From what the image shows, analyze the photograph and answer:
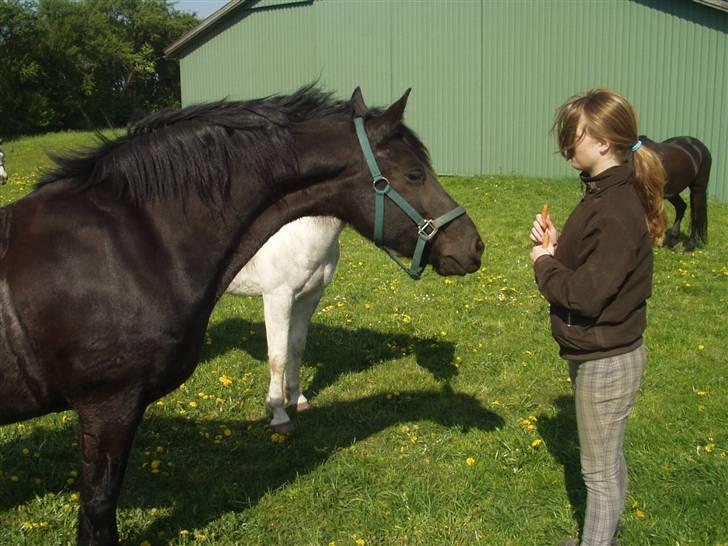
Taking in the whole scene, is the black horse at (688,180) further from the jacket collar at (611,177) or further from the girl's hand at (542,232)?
the jacket collar at (611,177)

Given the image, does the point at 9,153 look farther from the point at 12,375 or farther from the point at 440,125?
the point at 12,375

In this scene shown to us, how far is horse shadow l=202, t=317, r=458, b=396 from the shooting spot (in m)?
5.85

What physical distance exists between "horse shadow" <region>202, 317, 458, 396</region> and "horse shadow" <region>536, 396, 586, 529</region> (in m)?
1.03

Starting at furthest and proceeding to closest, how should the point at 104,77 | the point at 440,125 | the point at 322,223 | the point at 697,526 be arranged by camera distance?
the point at 104,77
the point at 440,125
the point at 322,223
the point at 697,526

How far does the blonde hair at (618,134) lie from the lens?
2.76m

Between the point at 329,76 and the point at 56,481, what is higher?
the point at 329,76

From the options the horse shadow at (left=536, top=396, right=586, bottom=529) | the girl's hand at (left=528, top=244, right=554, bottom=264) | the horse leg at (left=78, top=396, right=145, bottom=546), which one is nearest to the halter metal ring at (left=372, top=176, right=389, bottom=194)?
the girl's hand at (left=528, top=244, right=554, bottom=264)

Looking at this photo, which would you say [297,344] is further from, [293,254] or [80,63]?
[80,63]

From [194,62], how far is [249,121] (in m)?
21.0

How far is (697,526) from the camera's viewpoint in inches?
136

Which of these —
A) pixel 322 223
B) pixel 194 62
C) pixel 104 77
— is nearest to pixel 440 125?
pixel 194 62

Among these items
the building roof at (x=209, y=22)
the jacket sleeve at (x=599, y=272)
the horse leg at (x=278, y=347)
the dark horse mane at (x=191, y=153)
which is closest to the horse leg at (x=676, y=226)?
the horse leg at (x=278, y=347)

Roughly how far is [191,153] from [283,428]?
8.14 ft

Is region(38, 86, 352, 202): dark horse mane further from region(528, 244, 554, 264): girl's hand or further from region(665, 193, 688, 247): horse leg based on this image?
region(665, 193, 688, 247): horse leg
